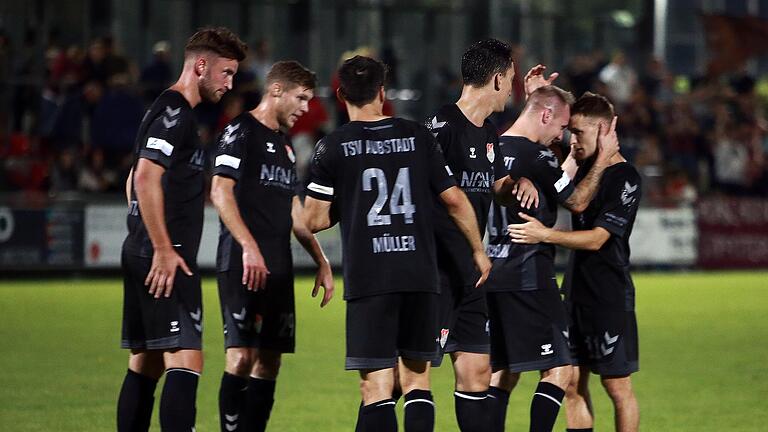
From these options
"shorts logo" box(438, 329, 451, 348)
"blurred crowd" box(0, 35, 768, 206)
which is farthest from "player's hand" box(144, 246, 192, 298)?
"blurred crowd" box(0, 35, 768, 206)

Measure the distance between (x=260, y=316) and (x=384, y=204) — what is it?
5.20ft

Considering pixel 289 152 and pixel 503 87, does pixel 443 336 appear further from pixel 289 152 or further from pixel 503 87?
pixel 289 152

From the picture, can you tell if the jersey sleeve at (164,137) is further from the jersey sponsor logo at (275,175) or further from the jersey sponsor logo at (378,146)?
the jersey sponsor logo at (275,175)

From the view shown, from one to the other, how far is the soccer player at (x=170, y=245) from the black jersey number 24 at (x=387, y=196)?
3.24 ft

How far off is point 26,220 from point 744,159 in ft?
44.9

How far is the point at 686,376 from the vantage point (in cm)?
1068

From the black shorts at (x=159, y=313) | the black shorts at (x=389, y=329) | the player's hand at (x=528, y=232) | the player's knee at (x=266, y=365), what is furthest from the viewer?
the player's knee at (x=266, y=365)

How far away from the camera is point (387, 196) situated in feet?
20.0

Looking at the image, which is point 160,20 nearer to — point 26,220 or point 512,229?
point 26,220

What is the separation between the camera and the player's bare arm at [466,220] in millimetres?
6289

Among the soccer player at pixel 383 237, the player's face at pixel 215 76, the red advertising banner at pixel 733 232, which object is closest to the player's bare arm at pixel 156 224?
Result: the player's face at pixel 215 76

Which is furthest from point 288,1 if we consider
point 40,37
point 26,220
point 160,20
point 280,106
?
point 280,106

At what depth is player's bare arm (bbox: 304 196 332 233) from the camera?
6328 millimetres

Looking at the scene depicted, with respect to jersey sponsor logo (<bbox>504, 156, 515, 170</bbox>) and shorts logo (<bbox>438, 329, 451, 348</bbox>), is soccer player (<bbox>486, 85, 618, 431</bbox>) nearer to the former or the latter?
jersey sponsor logo (<bbox>504, 156, 515, 170</bbox>)
